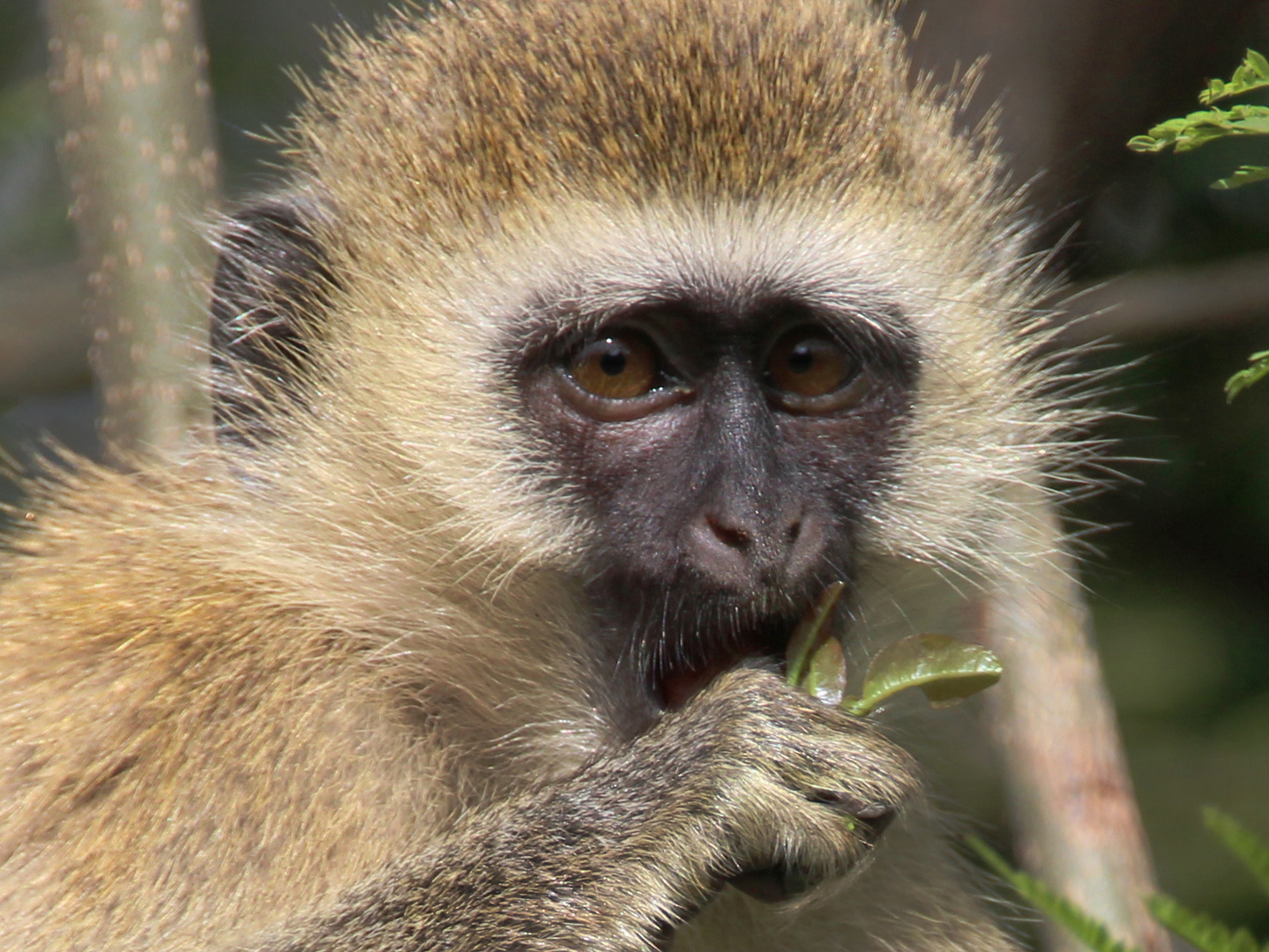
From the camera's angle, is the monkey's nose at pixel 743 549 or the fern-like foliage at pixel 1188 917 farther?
the monkey's nose at pixel 743 549

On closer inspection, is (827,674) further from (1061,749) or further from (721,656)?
(1061,749)

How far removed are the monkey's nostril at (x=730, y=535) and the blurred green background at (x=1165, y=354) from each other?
60.9 inches

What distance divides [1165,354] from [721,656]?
2.31 metres

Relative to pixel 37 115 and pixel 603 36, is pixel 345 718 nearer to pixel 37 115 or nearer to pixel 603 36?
pixel 603 36

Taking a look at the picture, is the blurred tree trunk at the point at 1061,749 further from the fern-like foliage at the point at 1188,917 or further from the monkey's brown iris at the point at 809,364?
the fern-like foliage at the point at 1188,917

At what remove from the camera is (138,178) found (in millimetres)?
3977

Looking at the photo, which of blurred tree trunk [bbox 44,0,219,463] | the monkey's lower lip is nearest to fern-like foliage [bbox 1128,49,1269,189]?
the monkey's lower lip

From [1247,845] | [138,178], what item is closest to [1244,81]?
[1247,845]

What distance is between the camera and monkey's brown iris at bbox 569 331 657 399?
3.12 m

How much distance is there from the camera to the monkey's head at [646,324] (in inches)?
118

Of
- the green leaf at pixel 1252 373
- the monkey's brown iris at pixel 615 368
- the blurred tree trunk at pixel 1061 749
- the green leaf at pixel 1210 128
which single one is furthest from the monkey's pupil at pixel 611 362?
the green leaf at pixel 1252 373

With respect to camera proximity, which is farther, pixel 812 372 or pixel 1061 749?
pixel 1061 749

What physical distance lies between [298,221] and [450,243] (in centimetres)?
47

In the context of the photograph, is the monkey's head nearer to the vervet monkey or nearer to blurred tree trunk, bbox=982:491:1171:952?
the vervet monkey
